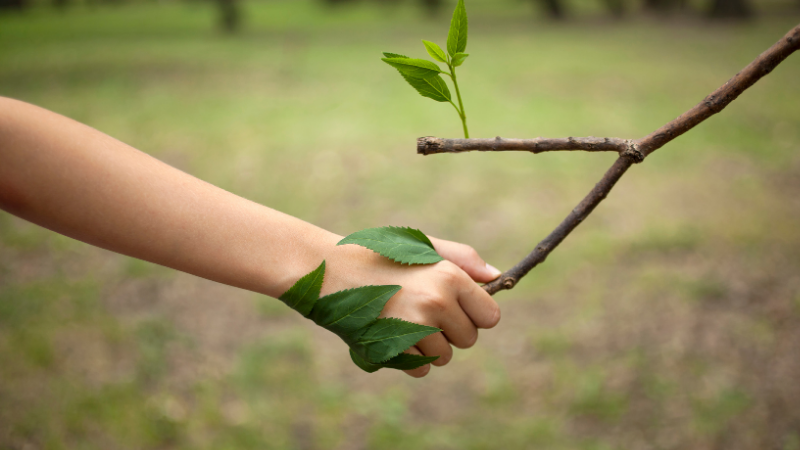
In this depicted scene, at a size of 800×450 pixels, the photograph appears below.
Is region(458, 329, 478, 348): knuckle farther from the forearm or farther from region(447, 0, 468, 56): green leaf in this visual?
region(447, 0, 468, 56): green leaf

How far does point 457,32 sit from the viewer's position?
46cm

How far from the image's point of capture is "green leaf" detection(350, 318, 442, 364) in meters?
0.50

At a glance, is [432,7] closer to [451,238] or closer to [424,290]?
[451,238]

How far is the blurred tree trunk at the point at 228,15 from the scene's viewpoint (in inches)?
222

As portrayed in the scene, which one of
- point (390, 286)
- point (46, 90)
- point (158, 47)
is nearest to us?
point (390, 286)

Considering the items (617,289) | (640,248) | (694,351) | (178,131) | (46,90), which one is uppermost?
(46,90)

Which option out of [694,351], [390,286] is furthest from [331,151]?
[390,286]

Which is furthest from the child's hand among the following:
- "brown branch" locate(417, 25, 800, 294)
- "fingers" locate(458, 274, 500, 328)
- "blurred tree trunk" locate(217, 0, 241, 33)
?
"blurred tree trunk" locate(217, 0, 241, 33)

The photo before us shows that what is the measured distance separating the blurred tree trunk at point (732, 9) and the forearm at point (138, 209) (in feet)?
21.2

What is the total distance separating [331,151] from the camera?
10.1ft

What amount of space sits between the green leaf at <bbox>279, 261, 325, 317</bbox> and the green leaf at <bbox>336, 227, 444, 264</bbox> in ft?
0.19

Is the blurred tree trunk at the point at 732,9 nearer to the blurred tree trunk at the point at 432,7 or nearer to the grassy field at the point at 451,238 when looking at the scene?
the grassy field at the point at 451,238

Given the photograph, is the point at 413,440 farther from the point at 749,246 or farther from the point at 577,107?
the point at 577,107

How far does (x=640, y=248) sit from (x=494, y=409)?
1134mm
